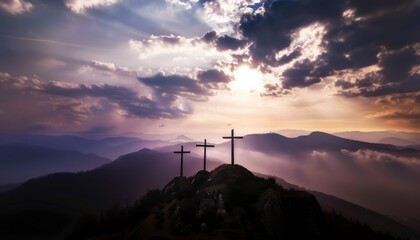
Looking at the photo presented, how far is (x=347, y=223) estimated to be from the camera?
2325 inches

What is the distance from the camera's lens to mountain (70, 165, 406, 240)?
36000 mm

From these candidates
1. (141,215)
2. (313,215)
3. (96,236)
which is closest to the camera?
(313,215)

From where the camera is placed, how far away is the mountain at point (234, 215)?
3600 centimetres

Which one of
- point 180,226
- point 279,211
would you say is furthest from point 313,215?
point 180,226

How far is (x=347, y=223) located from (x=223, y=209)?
111 feet

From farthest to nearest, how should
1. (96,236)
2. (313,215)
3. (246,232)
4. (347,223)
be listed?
(347,223) → (96,236) → (313,215) → (246,232)

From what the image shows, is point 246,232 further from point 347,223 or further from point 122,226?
point 347,223

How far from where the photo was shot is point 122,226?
48.4m

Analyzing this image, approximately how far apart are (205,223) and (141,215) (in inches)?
669

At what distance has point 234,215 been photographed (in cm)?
3744

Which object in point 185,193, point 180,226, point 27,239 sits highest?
point 185,193

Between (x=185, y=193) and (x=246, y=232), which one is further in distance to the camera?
(x=185, y=193)

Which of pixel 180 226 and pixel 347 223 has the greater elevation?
pixel 180 226

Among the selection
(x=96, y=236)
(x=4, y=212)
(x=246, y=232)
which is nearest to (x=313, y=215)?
(x=246, y=232)
